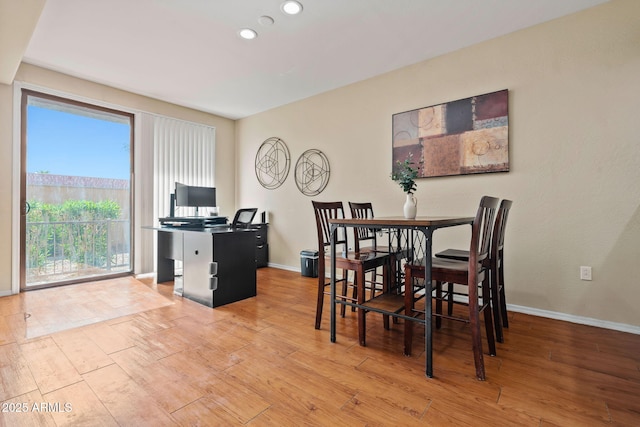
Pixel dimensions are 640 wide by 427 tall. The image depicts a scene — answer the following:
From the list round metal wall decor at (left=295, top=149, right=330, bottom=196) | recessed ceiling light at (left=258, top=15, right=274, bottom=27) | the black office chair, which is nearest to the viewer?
recessed ceiling light at (left=258, top=15, right=274, bottom=27)

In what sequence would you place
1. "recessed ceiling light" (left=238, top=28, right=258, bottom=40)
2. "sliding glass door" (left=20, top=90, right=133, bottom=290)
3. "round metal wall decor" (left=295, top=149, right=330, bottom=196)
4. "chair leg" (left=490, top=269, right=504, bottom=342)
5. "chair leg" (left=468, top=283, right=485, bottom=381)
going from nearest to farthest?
1. "chair leg" (left=468, top=283, right=485, bottom=381)
2. "chair leg" (left=490, top=269, right=504, bottom=342)
3. "recessed ceiling light" (left=238, top=28, right=258, bottom=40)
4. "sliding glass door" (left=20, top=90, right=133, bottom=290)
5. "round metal wall decor" (left=295, top=149, right=330, bottom=196)

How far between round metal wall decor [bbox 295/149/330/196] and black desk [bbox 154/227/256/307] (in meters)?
1.44

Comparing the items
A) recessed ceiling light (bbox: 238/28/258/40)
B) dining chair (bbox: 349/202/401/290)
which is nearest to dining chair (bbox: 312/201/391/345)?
dining chair (bbox: 349/202/401/290)

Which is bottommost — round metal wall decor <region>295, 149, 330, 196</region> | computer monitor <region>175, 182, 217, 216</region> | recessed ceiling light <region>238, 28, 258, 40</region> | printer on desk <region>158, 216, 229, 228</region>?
printer on desk <region>158, 216, 229, 228</region>

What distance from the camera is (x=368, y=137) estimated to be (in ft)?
12.3

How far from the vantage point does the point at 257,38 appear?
2879mm

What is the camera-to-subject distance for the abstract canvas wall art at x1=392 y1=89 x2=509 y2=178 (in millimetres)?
2783

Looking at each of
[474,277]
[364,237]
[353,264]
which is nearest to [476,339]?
[474,277]

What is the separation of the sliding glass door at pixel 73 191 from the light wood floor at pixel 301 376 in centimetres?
147

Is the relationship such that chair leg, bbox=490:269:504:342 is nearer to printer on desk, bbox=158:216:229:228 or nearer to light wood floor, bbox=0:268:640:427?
light wood floor, bbox=0:268:640:427

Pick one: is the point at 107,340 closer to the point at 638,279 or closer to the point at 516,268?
the point at 516,268

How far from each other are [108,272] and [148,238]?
670 millimetres

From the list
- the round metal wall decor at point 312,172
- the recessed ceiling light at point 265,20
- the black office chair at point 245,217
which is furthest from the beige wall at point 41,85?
the recessed ceiling light at point 265,20

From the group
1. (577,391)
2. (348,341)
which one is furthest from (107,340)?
(577,391)
